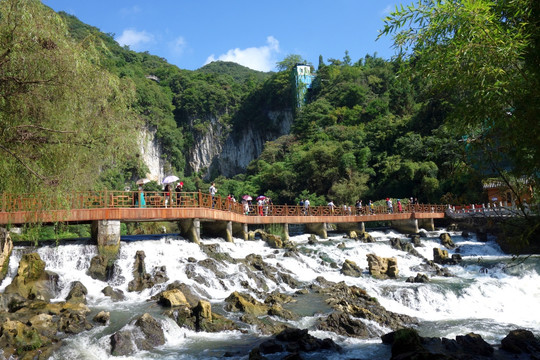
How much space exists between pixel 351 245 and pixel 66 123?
19.3 metres

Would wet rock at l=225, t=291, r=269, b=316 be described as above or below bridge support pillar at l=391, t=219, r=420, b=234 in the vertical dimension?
below

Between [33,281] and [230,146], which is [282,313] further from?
[230,146]

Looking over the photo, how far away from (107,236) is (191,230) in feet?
12.3

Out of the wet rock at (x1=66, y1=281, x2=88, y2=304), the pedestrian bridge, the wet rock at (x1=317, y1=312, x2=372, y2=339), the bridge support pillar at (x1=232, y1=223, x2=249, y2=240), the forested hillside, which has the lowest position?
the wet rock at (x1=317, y1=312, x2=372, y2=339)

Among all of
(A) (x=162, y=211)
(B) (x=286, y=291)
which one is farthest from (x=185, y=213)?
(B) (x=286, y=291)

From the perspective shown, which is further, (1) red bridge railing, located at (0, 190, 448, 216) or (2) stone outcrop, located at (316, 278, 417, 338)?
(2) stone outcrop, located at (316, 278, 417, 338)

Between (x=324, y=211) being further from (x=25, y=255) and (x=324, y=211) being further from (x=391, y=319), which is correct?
(x=25, y=255)

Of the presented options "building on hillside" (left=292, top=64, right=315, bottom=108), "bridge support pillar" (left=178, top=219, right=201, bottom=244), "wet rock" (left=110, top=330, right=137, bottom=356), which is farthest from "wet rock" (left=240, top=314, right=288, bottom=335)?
"building on hillside" (left=292, top=64, right=315, bottom=108)

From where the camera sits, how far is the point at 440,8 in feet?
15.5

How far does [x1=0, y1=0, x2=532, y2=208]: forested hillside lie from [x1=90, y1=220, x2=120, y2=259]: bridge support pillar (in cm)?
185

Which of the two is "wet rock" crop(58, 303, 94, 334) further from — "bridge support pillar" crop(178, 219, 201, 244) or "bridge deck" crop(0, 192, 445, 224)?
"bridge support pillar" crop(178, 219, 201, 244)

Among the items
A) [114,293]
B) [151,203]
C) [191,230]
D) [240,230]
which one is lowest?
[114,293]

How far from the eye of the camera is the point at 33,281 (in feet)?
41.7

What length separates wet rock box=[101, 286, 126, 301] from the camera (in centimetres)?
1269
